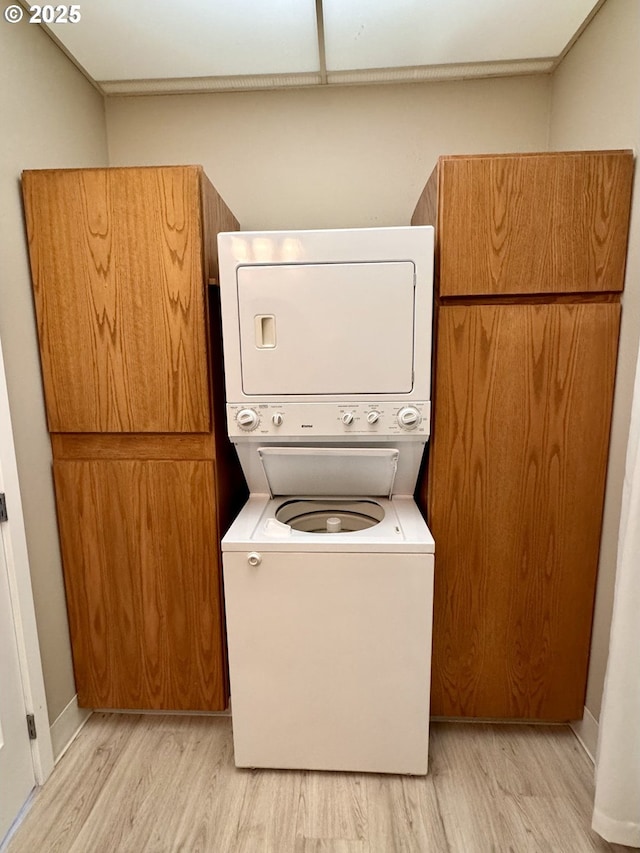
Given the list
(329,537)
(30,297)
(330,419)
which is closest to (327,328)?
(330,419)

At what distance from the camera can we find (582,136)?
1.65 m

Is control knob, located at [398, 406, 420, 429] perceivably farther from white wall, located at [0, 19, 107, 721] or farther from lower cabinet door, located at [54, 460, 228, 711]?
white wall, located at [0, 19, 107, 721]

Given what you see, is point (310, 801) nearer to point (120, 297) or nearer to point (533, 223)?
point (120, 297)

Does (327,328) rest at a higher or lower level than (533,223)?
lower

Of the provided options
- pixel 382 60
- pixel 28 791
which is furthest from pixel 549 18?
pixel 28 791

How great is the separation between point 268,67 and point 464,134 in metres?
0.87

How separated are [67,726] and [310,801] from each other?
0.93 metres

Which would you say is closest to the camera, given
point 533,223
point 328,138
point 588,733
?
point 533,223

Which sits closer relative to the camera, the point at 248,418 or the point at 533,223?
the point at 533,223

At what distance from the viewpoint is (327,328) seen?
55.7 inches

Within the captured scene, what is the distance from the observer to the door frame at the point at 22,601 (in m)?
1.36

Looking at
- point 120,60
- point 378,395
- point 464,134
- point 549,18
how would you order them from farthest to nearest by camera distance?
1. point 464,134
2. point 120,60
3. point 549,18
4. point 378,395

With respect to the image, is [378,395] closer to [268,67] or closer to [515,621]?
[515,621]

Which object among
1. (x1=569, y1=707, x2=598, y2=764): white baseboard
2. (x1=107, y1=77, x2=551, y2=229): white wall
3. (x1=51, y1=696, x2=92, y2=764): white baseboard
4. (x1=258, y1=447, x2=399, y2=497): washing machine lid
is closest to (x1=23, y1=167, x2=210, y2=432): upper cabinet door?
(x1=258, y1=447, x2=399, y2=497): washing machine lid
